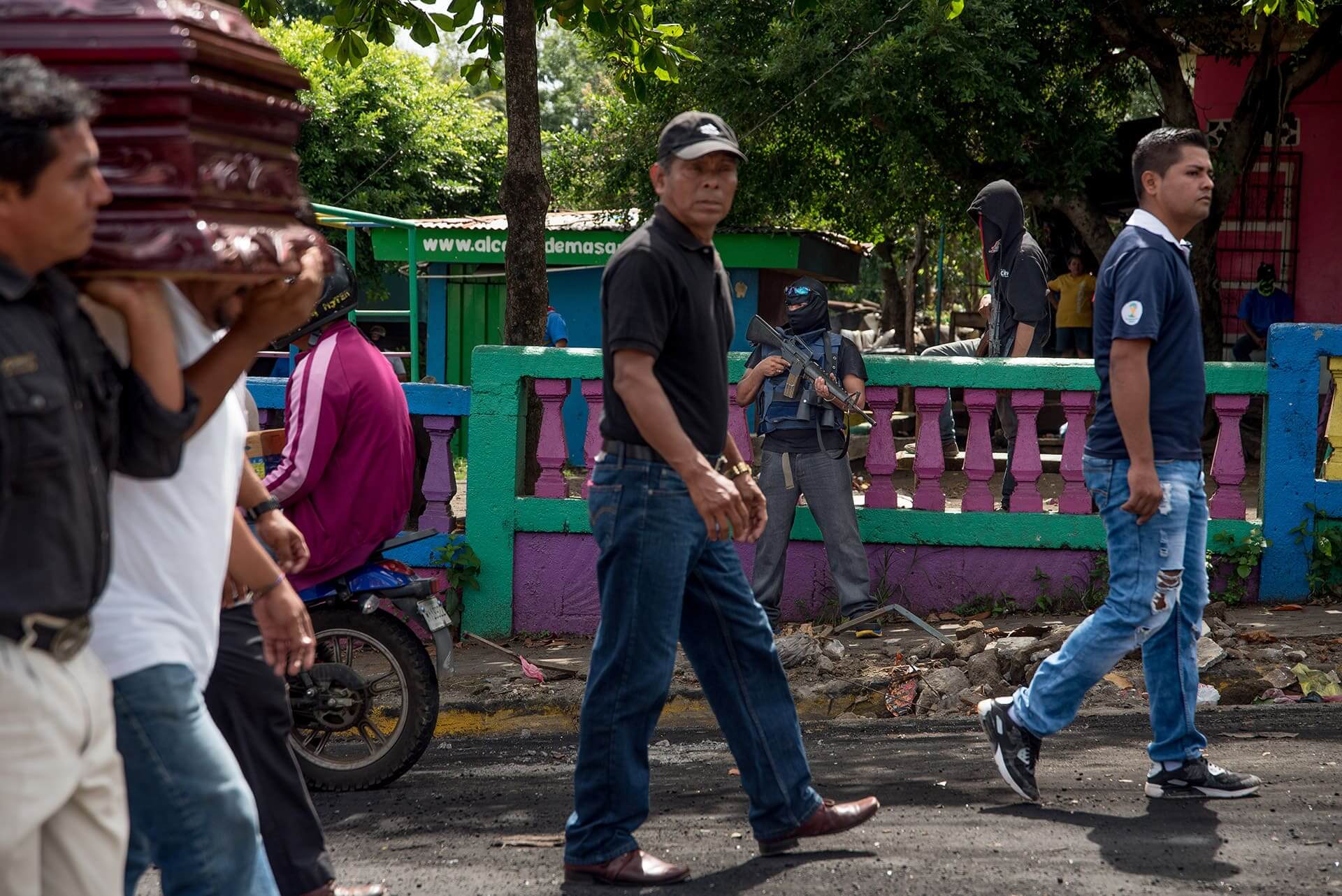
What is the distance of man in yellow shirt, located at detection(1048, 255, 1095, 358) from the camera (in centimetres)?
1570

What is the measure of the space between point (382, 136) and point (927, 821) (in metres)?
20.5

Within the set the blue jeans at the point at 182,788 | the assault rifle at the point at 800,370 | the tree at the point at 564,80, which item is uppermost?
the tree at the point at 564,80

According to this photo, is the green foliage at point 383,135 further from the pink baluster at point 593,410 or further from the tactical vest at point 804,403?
the tactical vest at point 804,403

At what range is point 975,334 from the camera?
19.6 metres

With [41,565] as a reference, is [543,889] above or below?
below

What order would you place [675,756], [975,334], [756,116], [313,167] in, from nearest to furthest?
[675,756] → [756,116] → [975,334] → [313,167]

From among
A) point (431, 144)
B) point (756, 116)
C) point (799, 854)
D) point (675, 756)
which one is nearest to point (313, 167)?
point (431, 144)

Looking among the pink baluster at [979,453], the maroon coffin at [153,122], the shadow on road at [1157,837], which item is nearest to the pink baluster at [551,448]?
the pink baluster at [979,453]

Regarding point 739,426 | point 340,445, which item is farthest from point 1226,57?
point 340,445

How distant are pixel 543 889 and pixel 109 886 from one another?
5.50 ft

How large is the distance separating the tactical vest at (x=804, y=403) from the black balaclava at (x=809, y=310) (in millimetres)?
45

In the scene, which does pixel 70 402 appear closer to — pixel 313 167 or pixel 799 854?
pixel 799 854

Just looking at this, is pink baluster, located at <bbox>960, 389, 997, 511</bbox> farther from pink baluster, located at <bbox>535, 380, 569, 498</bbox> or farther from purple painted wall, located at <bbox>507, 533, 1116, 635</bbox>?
pink baluster, located at <bbox>535, 380, 569, 498</bbox>

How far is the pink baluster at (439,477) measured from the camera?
7.32 meters
